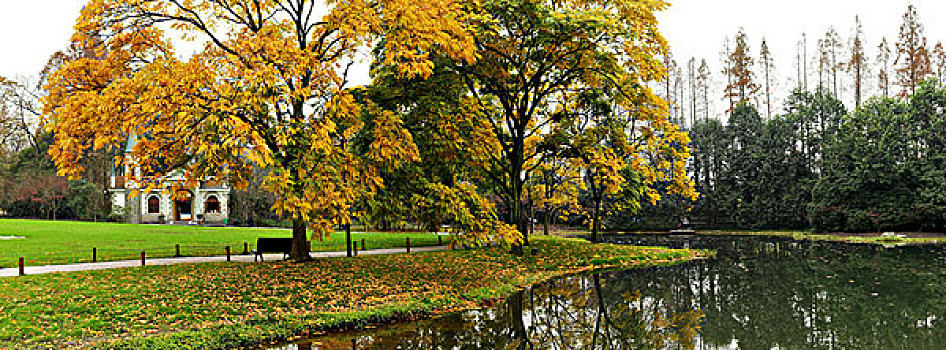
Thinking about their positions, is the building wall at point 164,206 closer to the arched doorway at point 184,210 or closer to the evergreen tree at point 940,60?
the arched doorway at point 184,210

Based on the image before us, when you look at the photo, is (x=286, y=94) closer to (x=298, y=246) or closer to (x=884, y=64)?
(x=298, y=246)

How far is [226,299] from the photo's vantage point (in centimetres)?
1259

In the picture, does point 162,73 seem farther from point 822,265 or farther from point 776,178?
point 776,178

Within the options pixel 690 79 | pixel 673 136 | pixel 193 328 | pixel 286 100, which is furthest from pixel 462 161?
Result: pixel 690 79

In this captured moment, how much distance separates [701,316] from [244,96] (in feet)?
35.0

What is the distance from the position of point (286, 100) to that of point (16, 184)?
44.7 metres

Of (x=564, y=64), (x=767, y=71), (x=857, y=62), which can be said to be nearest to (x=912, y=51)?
(x=857, y=62)

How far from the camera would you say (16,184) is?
45.4 metres

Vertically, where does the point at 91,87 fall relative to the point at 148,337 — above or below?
above

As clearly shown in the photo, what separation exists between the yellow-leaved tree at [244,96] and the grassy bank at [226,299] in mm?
2024

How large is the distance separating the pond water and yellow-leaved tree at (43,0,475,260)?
12.9ft

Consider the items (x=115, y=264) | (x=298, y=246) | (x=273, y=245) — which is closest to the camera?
(x=298, y=246)

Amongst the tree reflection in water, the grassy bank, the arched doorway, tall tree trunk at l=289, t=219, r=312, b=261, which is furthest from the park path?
the arched doorway

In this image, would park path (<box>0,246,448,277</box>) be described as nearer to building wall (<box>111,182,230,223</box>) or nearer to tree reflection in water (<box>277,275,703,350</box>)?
tree reflection in water (<box>277,275,703,350</box>)
